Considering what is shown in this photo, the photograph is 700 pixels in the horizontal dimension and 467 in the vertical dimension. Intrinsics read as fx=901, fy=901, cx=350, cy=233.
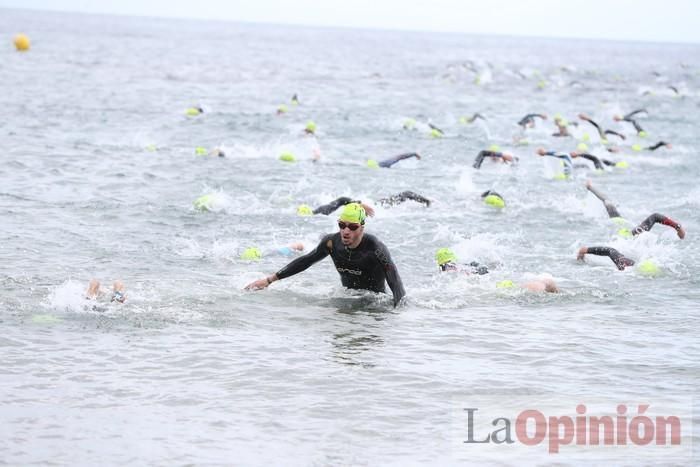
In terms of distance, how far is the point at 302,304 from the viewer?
1137 centimetres

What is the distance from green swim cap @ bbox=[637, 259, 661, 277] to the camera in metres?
13.4

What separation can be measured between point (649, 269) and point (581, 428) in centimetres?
632

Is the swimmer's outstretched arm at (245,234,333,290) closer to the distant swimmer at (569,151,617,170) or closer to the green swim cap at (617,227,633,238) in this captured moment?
the green swim cap at (617,227,633,238)

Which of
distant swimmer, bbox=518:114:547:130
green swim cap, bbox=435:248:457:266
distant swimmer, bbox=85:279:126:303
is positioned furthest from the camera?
distant swimmer, bbox=518:114:547:130

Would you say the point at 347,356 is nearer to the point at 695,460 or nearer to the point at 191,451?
the point at 191,451

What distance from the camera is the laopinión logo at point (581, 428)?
297 inches

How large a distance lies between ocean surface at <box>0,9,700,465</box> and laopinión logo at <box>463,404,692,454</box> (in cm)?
15

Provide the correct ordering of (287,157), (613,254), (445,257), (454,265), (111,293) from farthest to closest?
1. (287,157)
2. (613,254)
3. (445,257)
4. (454,265)
5. (111,293)

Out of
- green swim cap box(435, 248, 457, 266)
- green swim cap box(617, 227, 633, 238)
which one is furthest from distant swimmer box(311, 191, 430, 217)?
green swim cap box(617, 227, 633, 238)

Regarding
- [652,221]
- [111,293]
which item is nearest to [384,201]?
[652,221]

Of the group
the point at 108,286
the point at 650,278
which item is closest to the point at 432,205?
the point at 650,278

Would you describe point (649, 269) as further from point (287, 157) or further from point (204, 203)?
point (287, 157)

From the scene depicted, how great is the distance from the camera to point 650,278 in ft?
43.7

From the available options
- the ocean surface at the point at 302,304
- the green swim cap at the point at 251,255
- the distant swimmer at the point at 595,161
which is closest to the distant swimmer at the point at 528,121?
the ocean surface at the point at 302,304
